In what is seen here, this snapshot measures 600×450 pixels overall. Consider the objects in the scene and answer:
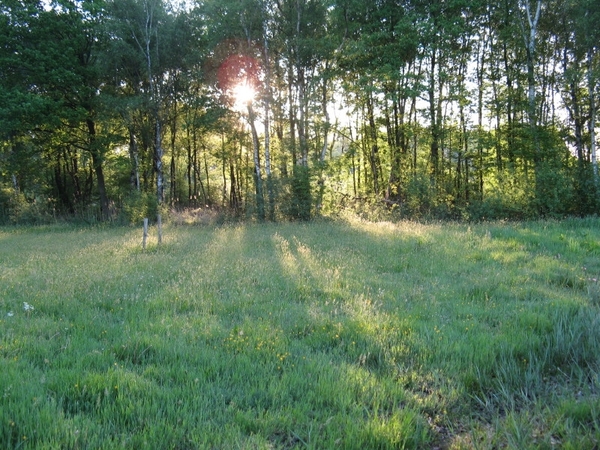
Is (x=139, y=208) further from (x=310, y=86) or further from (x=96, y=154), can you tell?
(x=310, y=86)

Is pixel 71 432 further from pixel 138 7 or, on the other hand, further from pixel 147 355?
pixel 138 7

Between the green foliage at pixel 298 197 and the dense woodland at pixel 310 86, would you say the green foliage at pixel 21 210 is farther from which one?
the green foliage at pixel 298 197

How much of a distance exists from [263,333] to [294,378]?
1066 millimetres

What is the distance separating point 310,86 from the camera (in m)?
22.3

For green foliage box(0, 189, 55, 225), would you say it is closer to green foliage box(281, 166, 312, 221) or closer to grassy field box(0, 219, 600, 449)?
green foliage box(281, 166, 312, 221)

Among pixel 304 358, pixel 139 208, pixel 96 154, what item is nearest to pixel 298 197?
pixel 139 208

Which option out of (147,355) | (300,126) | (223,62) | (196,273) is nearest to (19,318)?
(147,355)

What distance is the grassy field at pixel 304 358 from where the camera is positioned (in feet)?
8.53

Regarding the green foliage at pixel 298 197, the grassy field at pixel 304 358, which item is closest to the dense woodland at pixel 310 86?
the green foliage at pixel 298 197

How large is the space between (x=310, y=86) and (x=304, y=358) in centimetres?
2108

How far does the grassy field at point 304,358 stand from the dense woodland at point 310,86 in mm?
12926

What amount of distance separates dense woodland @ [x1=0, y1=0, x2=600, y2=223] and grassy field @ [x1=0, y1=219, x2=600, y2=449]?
42.4 feet

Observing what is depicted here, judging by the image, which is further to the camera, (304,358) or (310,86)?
(310,86)

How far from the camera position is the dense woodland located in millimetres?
19906
